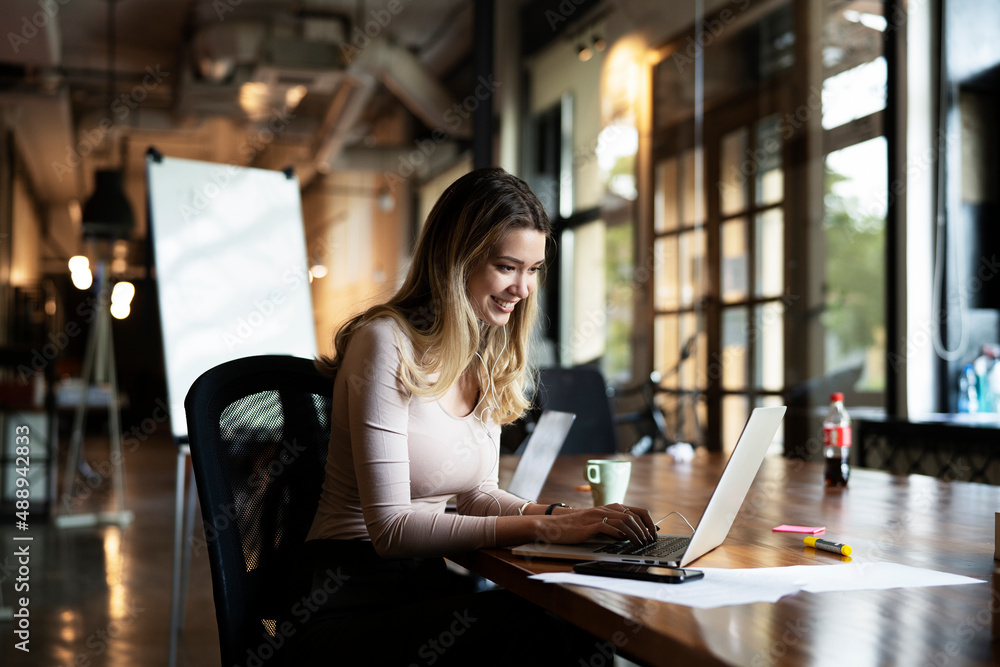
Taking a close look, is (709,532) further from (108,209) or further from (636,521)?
(108,209)

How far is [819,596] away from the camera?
3.19 feet

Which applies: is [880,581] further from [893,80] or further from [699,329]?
[699,329]

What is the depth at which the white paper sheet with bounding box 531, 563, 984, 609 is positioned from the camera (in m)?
0.96

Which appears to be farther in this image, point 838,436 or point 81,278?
point 81,278

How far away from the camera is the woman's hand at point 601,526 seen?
1.20 metres

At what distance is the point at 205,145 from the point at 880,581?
11.3 metres

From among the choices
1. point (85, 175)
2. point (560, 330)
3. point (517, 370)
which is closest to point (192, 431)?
point (517, 370)

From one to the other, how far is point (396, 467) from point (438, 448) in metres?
0.15

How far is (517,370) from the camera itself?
5.50 feet

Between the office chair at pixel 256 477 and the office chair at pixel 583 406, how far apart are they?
51.3 inches

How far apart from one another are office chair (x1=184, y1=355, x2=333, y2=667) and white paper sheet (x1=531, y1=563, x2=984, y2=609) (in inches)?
19.9

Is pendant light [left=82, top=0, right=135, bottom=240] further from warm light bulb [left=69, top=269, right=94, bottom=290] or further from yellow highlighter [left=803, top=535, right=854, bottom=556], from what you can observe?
yellow highlighter [left=803, top=535, right=854, bottom=556]

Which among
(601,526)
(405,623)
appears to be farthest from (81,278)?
(601,526)

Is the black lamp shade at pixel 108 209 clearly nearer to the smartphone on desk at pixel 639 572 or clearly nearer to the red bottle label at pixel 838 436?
the red bottle label at pixel 838 436
